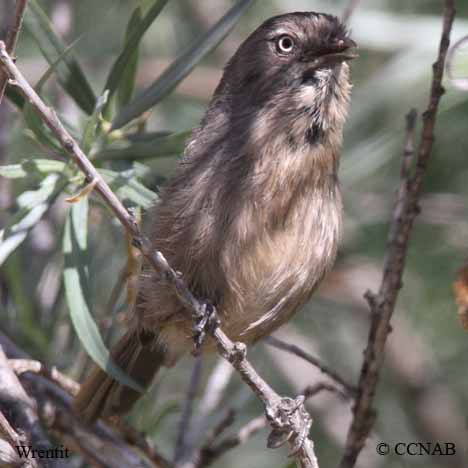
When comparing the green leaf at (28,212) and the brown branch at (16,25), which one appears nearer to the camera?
the brown branch at (16,25)

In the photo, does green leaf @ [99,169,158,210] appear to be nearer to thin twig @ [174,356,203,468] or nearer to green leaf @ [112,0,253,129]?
green leaf @ [112,0,253,129]

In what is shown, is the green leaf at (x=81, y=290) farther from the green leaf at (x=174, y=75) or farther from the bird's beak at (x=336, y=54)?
the bird's beak at (x=336, y=54)

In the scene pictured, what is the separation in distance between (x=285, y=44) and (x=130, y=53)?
0.75 m

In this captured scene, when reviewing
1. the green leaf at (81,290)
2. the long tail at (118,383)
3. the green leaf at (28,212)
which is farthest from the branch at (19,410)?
the long tail at (118,383)

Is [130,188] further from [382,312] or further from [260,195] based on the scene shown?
[382,312]

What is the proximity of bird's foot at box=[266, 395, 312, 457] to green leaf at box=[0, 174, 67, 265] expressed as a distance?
3.79ft

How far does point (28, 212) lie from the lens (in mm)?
3953

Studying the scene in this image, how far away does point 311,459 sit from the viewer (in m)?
3.53

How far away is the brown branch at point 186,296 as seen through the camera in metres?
2.96

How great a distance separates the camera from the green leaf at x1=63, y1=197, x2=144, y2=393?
12.8 ft

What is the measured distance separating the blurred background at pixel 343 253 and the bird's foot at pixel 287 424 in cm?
94

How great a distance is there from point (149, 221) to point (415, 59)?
91.5 inches

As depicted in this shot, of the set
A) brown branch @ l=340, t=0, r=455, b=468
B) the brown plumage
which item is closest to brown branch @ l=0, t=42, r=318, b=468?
brown branch @ l=340, t=0, r=455, b=468

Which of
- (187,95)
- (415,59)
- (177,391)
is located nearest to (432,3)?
(415,59)
